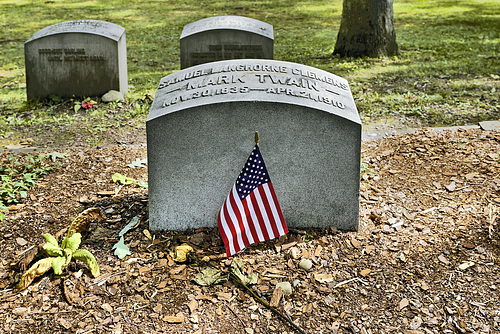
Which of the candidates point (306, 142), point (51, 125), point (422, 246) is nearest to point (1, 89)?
point (51, 125)

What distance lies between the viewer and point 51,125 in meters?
7.73

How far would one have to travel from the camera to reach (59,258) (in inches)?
147

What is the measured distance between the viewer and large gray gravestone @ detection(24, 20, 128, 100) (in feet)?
26.9

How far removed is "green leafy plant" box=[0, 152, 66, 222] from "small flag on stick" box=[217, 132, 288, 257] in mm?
2019

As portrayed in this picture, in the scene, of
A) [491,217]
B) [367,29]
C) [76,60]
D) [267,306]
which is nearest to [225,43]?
[76,60]

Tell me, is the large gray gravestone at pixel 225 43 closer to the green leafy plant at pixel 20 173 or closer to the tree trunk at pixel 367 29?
the green leafy plant at pixel 20 173

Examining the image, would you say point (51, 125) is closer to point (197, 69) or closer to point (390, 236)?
point (197, 69)

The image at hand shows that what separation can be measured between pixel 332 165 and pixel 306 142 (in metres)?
0.27

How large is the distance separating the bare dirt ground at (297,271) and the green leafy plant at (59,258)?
7cm

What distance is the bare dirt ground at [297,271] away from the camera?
3375mm

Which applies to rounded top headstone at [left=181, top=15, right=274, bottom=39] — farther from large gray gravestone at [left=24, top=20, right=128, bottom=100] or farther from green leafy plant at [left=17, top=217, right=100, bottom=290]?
green leafy plant at [left=17, top=217, right=100, bottom=290]

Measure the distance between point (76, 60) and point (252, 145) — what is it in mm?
5269

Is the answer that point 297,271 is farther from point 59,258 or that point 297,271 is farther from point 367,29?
point 367,29

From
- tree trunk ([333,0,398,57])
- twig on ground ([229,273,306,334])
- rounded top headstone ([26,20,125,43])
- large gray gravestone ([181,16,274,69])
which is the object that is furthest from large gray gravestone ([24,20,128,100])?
twig on ground ([229,273,306,334])
